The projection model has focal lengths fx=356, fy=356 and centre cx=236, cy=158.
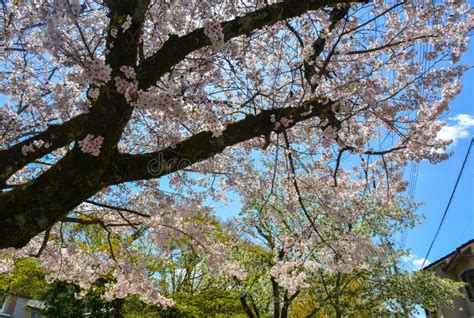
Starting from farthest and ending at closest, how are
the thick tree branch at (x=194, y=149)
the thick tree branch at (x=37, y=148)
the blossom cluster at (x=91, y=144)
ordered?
the thick tree branch at (x=37, y=148)
the thick tree branch at (x=194, y=149)
the blossom cluster at (x=91, y=144)

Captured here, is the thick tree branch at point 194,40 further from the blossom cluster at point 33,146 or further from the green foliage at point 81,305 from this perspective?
the green foliage at point 81,305

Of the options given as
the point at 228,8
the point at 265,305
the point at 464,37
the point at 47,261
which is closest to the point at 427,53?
the point at 464,37

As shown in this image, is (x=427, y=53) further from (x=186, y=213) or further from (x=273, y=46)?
(x=186, y=213)

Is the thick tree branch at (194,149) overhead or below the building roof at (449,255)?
below

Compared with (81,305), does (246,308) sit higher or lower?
lower

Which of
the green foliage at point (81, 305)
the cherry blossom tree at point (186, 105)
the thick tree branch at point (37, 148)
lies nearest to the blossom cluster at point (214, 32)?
the cherry blossom tree at point (186, 105)

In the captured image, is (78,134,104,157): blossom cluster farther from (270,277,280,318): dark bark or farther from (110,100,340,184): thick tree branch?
(270,277,280,318): dark bark

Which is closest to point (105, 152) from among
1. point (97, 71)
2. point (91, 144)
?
point (91, 144)

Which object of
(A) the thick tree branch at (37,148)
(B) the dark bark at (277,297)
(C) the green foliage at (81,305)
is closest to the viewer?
(A) the thick tree branch at (37,148)

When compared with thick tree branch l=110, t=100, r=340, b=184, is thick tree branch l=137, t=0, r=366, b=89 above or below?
above
